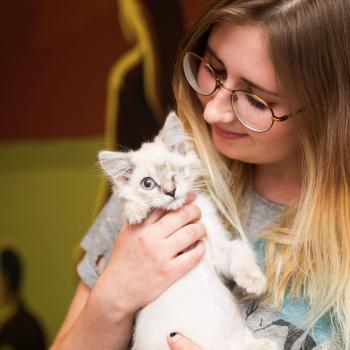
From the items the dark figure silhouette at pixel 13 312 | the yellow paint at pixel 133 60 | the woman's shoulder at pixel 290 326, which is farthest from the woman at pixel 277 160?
the dark figure silhouette at pixel 13 312

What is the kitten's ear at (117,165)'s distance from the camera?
4.15 feet

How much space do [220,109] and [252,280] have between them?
47 cm

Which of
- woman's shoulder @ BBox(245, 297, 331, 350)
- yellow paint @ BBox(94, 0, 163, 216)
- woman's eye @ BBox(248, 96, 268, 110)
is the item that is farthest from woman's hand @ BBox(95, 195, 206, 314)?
yellow paint @ BBox(94, 0, 163, 216)

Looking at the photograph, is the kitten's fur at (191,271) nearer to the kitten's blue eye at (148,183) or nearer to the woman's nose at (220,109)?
the kitten's blue eye at (148,183)

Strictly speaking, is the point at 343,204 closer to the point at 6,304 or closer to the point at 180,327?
the point at 180,327

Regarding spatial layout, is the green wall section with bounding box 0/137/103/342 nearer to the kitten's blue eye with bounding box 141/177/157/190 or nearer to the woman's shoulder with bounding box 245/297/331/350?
the kitten's blue eye with bounding box 141/177/157/190

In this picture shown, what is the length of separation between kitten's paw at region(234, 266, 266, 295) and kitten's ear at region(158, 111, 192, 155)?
0.42 meters

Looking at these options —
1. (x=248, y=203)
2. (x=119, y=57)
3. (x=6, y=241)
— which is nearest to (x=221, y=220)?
(x=248, y=203)

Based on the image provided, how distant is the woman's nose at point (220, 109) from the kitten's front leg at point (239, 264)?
35 centimetres

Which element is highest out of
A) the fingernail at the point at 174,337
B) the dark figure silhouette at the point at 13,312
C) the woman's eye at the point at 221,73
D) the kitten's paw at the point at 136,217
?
the woman's eye at the point at 221,73

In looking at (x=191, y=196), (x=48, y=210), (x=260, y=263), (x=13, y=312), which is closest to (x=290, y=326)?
→ (x=260, y=263)

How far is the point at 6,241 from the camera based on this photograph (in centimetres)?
299

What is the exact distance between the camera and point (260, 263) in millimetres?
1279

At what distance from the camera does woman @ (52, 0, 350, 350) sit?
1.14m
